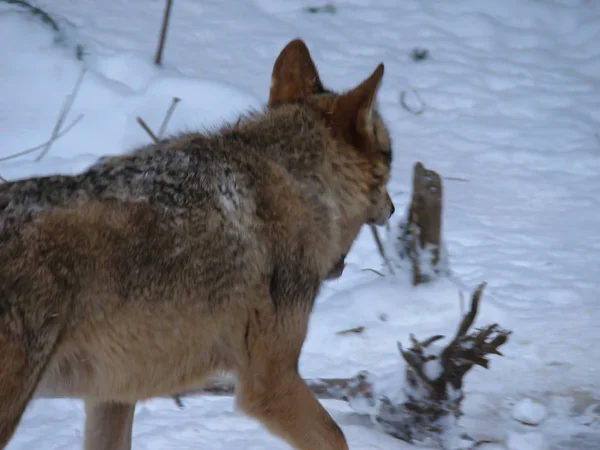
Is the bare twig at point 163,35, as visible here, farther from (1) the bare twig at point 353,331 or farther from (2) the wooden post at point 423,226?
→ (1) the bare twig at point 353,331

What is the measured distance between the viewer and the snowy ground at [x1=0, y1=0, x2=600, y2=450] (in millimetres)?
4059

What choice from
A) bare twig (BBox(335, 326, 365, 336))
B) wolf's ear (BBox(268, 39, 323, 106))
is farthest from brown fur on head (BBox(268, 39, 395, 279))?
bare twig (BBox(335, 326, 365, 336))

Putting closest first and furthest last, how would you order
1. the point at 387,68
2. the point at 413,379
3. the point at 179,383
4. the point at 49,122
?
the point at 179,383 < the point at 413,379 < the point at 49,122 < the point at 387,68

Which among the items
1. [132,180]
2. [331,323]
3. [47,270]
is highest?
[132,180]

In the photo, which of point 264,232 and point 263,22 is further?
point 263,22

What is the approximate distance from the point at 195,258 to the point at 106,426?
109cm

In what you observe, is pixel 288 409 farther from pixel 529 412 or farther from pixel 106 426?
pixel 529 412

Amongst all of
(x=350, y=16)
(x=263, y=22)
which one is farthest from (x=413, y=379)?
(x=350, y=16)

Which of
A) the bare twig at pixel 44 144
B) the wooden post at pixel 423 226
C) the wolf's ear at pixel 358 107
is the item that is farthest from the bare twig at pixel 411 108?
the wolf's ear at pixel 358 107

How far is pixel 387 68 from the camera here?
9.62 m

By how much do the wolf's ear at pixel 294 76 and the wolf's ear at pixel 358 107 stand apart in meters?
0.28

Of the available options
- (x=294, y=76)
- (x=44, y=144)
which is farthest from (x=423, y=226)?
(x=44, y=144)

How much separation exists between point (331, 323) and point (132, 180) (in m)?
2.43

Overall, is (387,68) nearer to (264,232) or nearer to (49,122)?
(49,122)
